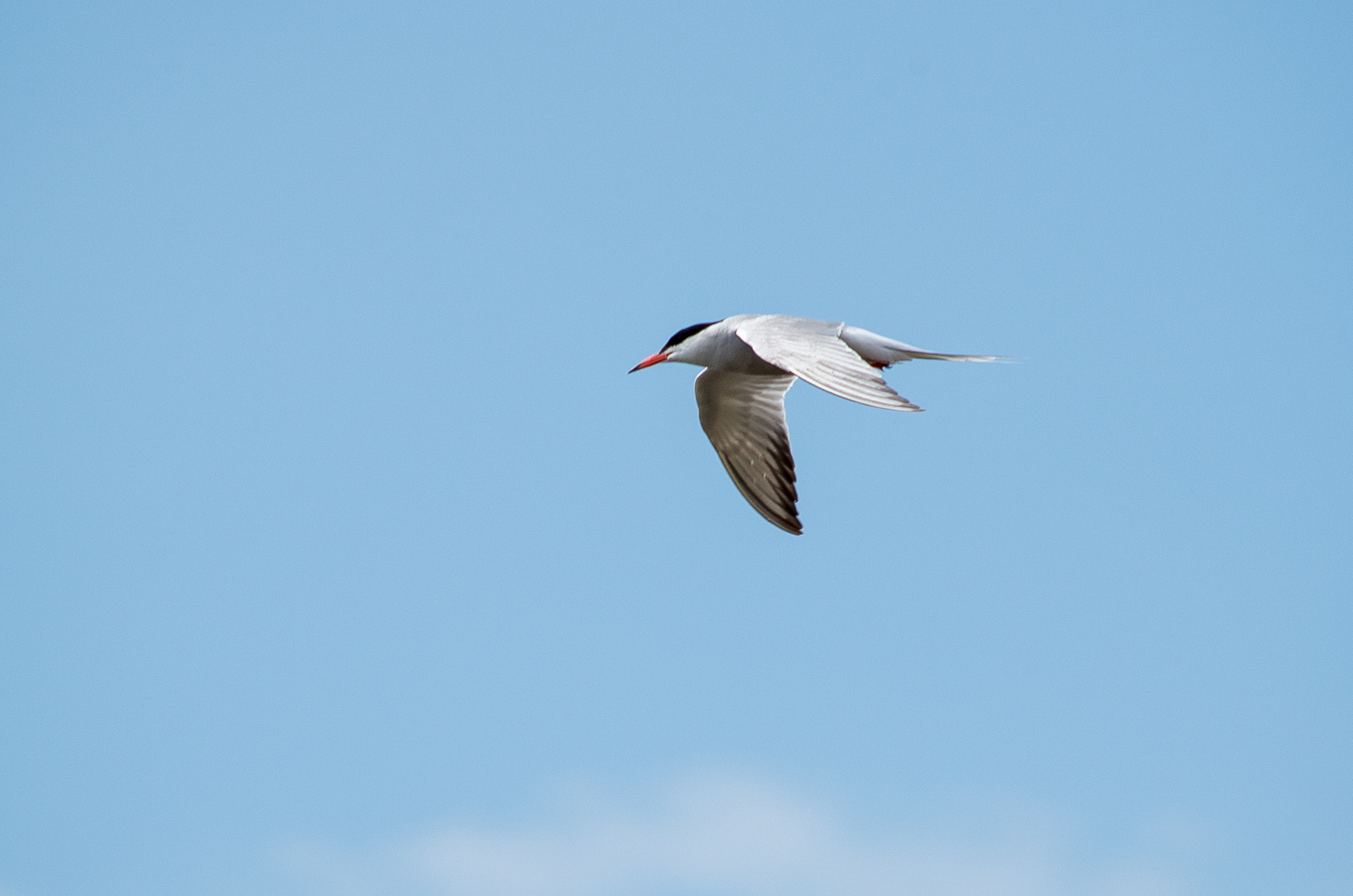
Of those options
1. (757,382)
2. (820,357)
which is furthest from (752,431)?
(820,357)

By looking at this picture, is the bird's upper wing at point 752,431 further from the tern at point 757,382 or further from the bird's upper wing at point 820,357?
the bird's upper wing at point 820,357

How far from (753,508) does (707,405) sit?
43.3 inches

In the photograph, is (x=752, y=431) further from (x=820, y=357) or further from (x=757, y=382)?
(x=820, y=357)

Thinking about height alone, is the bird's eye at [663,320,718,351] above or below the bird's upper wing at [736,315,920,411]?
above

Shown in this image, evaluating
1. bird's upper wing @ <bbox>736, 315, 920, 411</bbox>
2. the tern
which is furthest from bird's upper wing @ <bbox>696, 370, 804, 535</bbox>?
bird's upper wing @ <bbox>736, 315, 920, 411</bbox>

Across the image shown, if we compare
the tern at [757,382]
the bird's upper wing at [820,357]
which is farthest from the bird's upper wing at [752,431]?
the bird's upper wing at [820,357]

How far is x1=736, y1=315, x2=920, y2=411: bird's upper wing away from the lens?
257 inches

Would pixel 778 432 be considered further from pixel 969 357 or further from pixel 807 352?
pixel 807 352

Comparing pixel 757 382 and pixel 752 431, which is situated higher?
pixel 757 382

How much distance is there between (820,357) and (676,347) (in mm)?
3159

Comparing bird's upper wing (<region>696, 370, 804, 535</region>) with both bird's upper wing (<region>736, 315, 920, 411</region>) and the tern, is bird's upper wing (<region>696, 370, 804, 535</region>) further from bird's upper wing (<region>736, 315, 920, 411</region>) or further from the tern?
bird's upper wing (<region>736, 315, 920, 411</region>)

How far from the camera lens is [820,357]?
24.1ft

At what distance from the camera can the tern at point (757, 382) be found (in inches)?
342

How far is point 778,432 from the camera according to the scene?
35.1 ft
